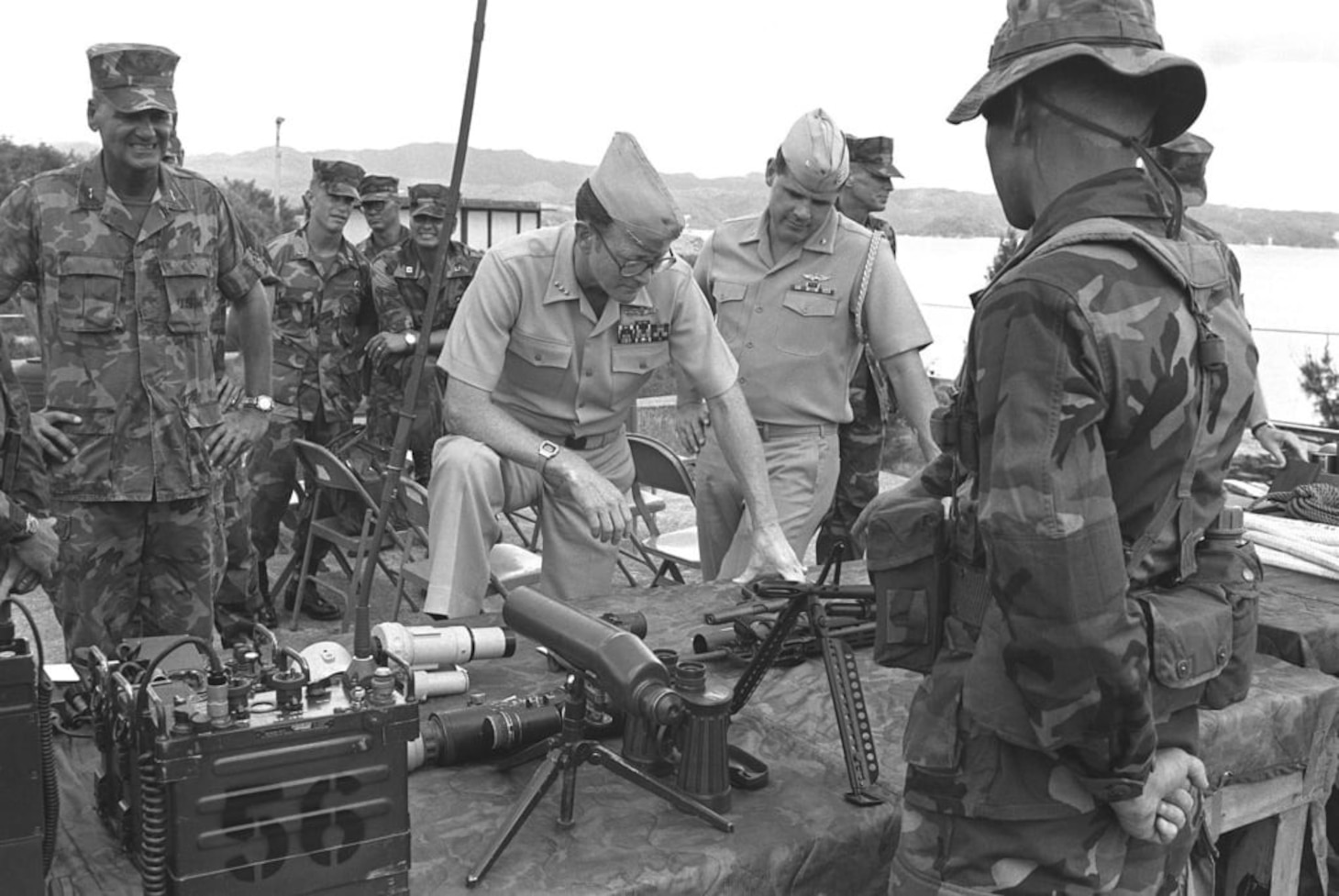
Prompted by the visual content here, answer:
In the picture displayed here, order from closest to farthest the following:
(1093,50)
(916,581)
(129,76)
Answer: (1093,50), (916,581), (129,76)

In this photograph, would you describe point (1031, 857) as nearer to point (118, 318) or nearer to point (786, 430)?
point (786, 430)

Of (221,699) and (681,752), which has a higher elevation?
(221,699)

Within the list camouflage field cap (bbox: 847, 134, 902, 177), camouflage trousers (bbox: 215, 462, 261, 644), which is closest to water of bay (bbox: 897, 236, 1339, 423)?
camouflage field cap (bbox: 847, 134, 902, 177)

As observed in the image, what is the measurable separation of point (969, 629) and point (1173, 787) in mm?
387

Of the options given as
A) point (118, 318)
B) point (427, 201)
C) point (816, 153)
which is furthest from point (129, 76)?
point (427, 201)

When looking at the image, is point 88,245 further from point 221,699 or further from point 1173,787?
point 1173,787

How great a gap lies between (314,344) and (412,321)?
536 mm

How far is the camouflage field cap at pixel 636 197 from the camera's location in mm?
3322

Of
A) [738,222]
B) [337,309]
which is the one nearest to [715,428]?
[738,222]

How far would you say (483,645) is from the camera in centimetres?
281

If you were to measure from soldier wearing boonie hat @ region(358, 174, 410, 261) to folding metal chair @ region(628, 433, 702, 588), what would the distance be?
248 centimetres

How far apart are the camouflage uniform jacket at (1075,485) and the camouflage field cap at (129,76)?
2903mm

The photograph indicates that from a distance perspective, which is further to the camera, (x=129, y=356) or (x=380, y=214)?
(x=380, y=214)

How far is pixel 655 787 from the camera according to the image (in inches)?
90.0
